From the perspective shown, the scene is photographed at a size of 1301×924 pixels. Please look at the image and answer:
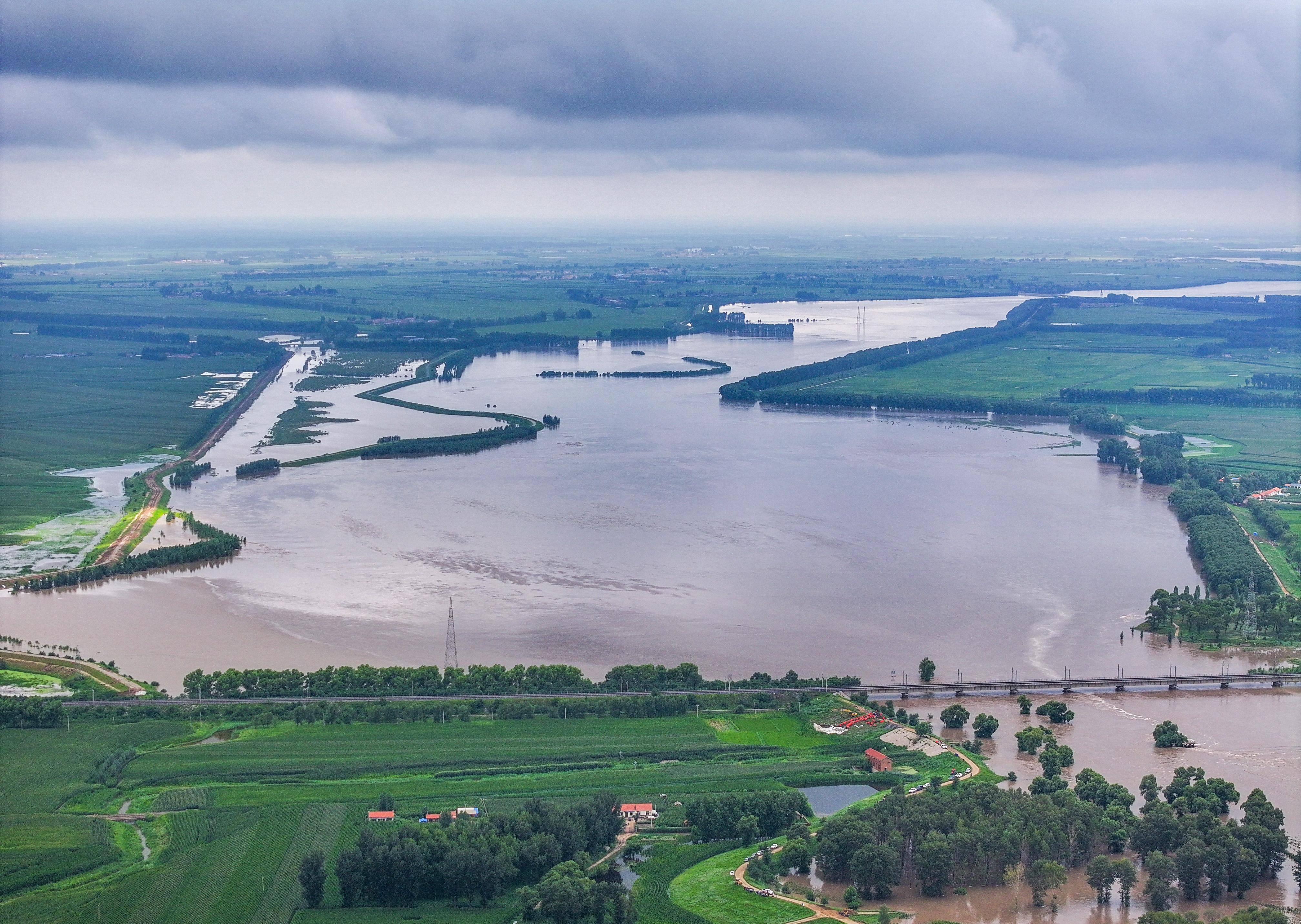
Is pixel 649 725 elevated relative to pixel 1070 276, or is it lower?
lower

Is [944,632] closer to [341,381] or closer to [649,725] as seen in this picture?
[649,725]

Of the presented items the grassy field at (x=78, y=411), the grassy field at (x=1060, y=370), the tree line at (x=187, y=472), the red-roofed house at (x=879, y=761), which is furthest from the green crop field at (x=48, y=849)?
the grassy field at (x=1060, y=370)

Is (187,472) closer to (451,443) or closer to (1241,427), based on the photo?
(451,443)

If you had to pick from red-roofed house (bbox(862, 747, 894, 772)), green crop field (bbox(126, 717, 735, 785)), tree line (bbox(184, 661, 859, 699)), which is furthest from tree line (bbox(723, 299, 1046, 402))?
red-roofed house (bbox(862, 747, 894, 772))

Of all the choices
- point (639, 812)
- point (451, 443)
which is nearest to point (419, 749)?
point (639, 812)

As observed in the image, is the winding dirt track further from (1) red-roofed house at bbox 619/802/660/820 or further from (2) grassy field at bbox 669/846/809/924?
(2) grassy field at bbox 669/846/809/924

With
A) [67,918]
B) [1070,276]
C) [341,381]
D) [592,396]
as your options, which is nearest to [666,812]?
[67,918]
